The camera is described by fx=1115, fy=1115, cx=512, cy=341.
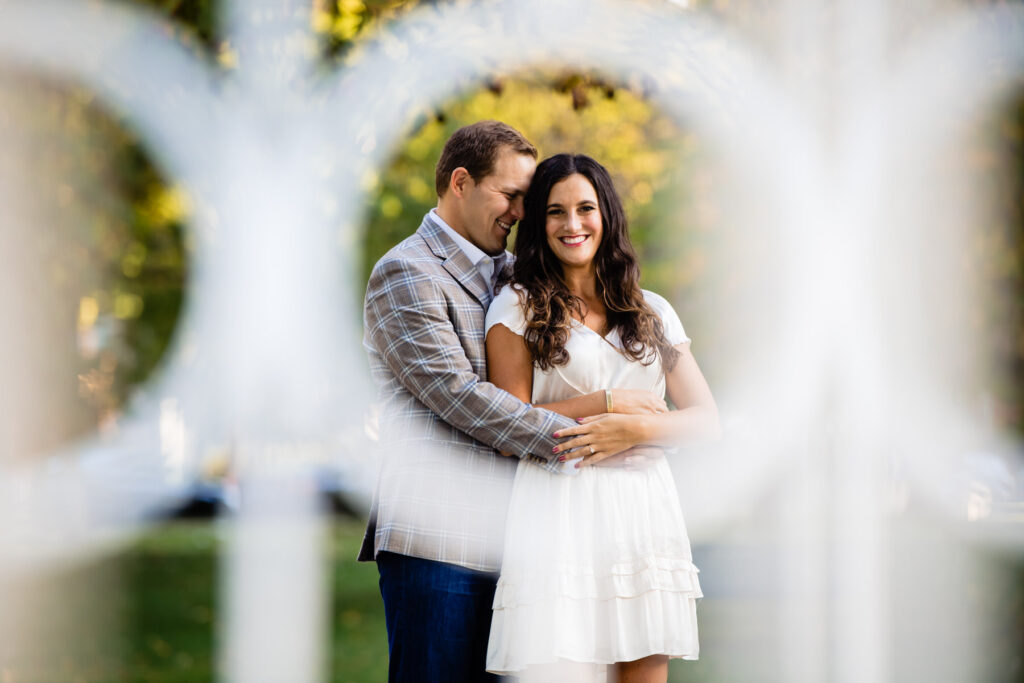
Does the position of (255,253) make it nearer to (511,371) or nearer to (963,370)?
(511,371)

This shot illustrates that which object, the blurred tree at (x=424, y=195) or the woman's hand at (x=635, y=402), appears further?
the blurred tree at (x=424, y=195)

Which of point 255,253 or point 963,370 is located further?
point 963,370

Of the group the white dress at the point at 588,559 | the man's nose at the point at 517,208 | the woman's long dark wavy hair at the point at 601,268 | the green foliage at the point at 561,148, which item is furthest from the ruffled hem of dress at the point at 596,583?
the green foliage at the point at 561,148

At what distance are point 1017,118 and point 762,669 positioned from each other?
243 centimetres

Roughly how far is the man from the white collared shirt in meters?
0.03

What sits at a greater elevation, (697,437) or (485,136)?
(485,136)

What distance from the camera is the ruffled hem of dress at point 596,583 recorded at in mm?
2105

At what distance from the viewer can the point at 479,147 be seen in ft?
7.45

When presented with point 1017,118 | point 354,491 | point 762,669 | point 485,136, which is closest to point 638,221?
point 762,669

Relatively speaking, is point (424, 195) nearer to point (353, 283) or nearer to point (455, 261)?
point (353, 283)

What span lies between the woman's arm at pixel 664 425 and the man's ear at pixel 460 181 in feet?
1.80

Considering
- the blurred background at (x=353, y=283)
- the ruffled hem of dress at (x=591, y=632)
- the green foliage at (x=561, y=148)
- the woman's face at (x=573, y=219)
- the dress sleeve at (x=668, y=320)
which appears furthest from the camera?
the green foliage at (x=561, y=148)

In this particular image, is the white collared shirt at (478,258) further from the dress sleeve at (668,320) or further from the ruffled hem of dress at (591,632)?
the ruffled hem of dress at (591,632)

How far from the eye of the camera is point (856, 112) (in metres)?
2.46
